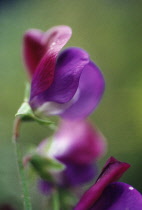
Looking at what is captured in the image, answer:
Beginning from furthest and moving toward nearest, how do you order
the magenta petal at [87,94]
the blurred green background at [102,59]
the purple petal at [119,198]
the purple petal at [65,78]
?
the blurred green background at [102,59]
the magenta petal at [87,94]
the purple petal at [65,78]
the purple petal at [119,198]

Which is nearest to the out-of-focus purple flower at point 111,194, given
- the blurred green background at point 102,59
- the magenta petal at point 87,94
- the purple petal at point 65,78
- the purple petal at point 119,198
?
the purple petal at point 119,198

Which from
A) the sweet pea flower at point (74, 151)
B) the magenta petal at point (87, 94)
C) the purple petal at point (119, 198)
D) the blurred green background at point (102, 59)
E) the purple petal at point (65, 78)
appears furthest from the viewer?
the blurred green background at point (102, 59)

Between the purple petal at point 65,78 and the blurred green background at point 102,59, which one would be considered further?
the blurred green background at point 102,59

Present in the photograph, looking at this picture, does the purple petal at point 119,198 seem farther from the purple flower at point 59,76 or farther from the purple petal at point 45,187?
the purple petal at point 45,187

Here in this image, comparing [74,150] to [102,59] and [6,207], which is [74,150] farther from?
[102,59]

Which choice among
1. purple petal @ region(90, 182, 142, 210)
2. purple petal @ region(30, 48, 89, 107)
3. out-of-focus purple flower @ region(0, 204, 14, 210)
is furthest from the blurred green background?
purple petal @ region(90, 182, 142, 210)

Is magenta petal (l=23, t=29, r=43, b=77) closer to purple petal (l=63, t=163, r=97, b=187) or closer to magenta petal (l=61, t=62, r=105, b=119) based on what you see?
magenta petal (l=61, t=62, r=105, b=119)

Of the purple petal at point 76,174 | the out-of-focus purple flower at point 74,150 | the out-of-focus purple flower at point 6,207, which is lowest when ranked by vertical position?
the out-of-focus purple flower at point 6,207
